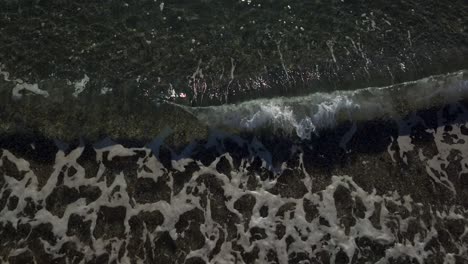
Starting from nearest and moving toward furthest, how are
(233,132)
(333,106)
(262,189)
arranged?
(262,189), (233,132), (333,106)

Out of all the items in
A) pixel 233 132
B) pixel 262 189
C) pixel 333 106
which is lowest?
→ pixel 262 189

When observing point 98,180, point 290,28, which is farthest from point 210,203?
point 290,28

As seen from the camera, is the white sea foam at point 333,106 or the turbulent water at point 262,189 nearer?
the turbulent water at point 262,189

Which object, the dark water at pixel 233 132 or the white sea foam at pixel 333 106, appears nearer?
the dark water at pixel 233 132

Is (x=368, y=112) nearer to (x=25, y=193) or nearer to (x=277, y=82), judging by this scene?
(x=277, y=82)

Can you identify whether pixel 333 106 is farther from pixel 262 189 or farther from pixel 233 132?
pixel 262 189

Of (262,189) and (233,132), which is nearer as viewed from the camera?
(262,189)

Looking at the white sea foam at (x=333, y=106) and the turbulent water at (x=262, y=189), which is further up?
the white sea foam at (x=333, y=106)

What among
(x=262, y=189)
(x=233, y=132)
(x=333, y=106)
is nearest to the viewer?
(x=262, y=189)

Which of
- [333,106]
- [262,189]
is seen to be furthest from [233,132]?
[333,106]
